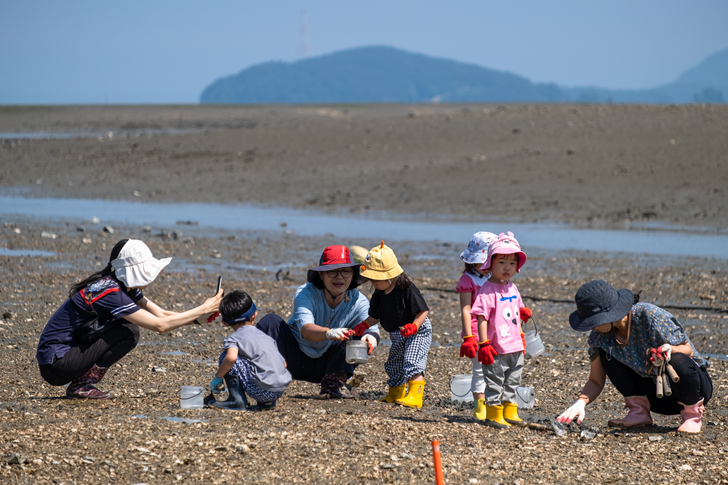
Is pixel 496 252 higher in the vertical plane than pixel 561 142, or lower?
lower

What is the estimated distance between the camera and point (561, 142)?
2378 centimetres

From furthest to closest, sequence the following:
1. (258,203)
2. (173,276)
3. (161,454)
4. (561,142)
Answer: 1. (561,142)
2. (258,203)
3. (173,276)
4. (161,454)

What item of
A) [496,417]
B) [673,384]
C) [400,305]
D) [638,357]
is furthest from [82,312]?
[673,384]

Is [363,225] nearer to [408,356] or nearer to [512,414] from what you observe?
[408,356]

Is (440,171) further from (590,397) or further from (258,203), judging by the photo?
(590,397)

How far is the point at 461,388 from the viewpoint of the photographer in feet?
20.9

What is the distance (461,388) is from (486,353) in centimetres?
120

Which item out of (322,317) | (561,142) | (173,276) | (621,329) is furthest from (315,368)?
(561,142)

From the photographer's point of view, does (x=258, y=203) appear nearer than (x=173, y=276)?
No

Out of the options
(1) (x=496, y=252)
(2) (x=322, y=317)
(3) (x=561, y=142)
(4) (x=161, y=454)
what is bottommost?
(4) (x=161, y=454)

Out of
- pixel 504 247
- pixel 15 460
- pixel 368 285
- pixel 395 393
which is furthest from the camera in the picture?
pixel 368 285

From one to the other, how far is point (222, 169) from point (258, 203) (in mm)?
4375

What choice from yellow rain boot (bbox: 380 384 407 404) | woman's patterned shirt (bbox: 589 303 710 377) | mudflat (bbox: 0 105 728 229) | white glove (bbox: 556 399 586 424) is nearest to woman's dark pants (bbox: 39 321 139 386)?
yellow rain boot (bbox: 380 384 407 404)

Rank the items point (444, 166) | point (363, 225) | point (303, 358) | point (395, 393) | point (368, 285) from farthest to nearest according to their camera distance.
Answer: point (444, 166) → point (363, 225) → point (368, 285) → point (303, 358) → point (395, 393)
